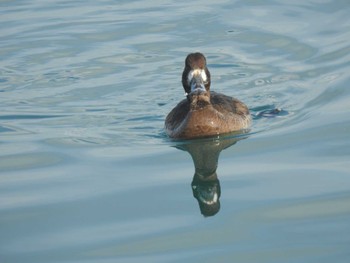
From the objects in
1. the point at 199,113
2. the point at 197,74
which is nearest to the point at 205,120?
the point at 199,113

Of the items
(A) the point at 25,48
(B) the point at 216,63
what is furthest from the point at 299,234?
(A) the point at 25,48

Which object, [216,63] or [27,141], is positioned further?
[216,63]

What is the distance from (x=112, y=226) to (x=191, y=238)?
847mm

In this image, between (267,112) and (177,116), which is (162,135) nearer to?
(177,116)

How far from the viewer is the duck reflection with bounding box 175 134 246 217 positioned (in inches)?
423

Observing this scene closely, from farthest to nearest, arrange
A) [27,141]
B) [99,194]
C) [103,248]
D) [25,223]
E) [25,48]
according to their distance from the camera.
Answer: [25,48], [27,141], [99,194], [25,223], [103,248]

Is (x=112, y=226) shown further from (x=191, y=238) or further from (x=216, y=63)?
(x=216, y=63)

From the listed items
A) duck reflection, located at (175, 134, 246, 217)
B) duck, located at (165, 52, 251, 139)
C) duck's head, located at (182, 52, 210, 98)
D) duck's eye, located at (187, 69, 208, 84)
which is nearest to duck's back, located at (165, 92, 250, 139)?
duck, located at (165, 52, 251, 139)

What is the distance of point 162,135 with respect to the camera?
45.8 feet

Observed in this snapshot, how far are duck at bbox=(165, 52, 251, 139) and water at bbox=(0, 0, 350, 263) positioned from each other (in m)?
0.21

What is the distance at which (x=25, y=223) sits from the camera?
10.3 meters

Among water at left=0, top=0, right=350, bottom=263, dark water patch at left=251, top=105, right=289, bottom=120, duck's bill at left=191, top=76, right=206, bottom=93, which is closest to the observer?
water at left=0, top=0, right=350, bottom=263

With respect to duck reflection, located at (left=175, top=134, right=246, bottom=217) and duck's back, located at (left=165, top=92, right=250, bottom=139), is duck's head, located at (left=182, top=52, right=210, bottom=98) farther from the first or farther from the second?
duck reflection, located at (left=175, top=134, right=246, bottom=217)

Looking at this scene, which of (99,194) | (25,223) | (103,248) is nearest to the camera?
(103,248)
